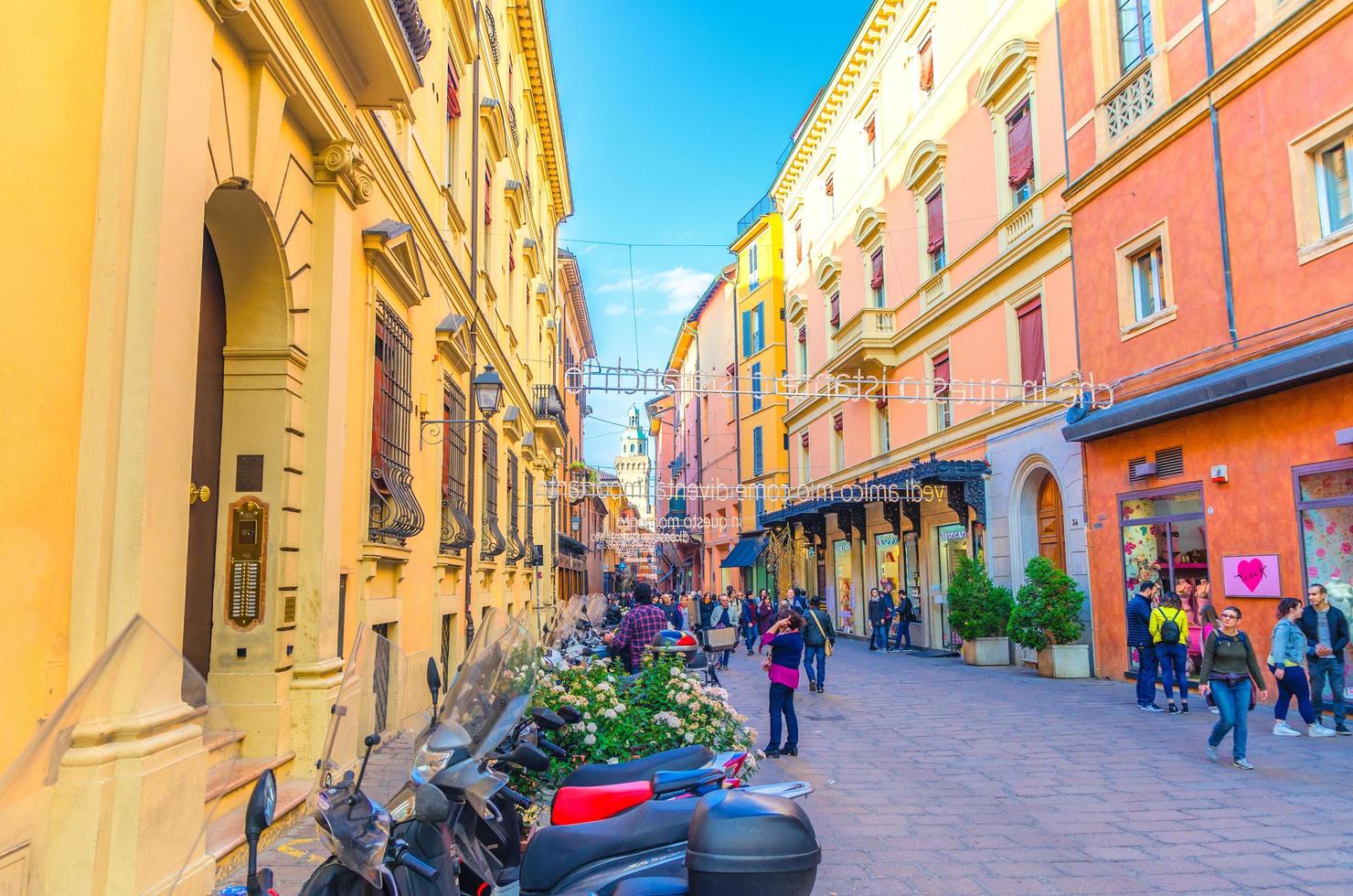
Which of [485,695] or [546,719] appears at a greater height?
[485,695]

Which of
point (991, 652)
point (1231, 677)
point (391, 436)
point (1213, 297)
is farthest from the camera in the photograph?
point (991, 652)

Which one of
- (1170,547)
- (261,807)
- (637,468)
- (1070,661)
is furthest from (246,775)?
(637,468)

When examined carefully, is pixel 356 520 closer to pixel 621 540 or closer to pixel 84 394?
pixel 84 394

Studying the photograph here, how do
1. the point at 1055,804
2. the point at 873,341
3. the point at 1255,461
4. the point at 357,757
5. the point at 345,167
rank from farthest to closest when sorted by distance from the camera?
the point at 873,341 < the point at 1255,461 < the point at 345,167 < the point at 1055,804 < the point at 357,757

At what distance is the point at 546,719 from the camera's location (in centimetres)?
506

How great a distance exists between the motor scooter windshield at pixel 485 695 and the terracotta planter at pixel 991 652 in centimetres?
1566

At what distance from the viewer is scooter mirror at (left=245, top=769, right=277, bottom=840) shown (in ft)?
8.54

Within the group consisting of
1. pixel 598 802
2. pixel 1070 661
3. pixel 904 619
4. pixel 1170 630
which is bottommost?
pixel 1070 661

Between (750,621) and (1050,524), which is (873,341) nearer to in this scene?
(1050,524)

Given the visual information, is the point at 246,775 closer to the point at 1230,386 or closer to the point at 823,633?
the point at 823,633

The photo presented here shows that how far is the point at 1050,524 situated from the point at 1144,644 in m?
6.14

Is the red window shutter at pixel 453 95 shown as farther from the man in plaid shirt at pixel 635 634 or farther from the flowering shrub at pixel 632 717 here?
the flowering shrub at pixel 632 717

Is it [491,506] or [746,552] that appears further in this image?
[746,552]

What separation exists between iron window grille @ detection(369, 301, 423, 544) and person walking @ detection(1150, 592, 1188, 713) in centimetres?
919
